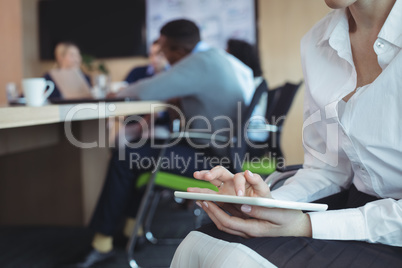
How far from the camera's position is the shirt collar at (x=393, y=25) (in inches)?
31.3

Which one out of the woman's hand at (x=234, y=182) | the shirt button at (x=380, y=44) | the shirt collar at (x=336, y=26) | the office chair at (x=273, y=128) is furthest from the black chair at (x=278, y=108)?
the woman's hand at (x=234, y=182)

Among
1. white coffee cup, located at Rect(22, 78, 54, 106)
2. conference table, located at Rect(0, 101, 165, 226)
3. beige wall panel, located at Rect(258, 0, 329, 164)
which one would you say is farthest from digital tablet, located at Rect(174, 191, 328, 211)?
beige wall panel, located at Rect(258, 0, 329, 164)

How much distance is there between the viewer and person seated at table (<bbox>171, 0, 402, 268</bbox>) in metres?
0.66

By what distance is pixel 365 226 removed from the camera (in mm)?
710

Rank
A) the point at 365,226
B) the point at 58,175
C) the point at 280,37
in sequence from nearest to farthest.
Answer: the point at 365,226 → the point at 58,175 → the point at 280,37

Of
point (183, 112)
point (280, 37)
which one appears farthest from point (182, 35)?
point (280, 37)

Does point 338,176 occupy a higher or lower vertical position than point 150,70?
lower

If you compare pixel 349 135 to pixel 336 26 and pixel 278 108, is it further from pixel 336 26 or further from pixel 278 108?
pixel 278 108

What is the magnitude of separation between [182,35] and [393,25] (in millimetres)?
1723

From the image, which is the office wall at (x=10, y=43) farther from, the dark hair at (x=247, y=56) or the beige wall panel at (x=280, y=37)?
the dark hair at (x=247, y=56)

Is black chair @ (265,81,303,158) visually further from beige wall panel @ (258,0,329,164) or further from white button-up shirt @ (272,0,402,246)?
beige wall panel @ (258,0,329,164)

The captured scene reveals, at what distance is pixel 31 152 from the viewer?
2723 mm

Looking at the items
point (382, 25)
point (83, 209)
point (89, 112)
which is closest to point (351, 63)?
point (382, 25)

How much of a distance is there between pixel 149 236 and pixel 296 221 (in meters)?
1.92
